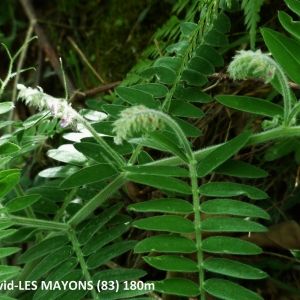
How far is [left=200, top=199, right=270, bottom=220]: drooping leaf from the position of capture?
92 cm

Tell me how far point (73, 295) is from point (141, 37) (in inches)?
43.0

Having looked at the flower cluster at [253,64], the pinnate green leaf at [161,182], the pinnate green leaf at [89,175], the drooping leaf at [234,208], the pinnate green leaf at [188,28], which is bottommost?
the drooping leaf at [234,208]

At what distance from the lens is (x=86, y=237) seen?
1.15 meters

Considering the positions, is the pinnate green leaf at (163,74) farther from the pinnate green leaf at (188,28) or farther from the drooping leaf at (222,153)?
the drooping leaf at (222,153)

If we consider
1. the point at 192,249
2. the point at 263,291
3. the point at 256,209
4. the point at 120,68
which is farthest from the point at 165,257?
the point at 120,68

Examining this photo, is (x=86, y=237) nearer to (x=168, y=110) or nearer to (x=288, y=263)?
(x=168, y=110)

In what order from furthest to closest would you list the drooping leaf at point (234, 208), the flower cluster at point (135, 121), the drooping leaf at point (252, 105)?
the drooping leaf at point (252, 105) → the drooping leaf at point (234, 208) → the flower cluster at point (135, 121)

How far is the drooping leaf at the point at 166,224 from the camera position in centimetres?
94

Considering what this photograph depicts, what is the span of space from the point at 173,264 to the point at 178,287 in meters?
0.04

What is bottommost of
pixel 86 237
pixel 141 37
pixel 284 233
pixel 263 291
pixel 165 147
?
pixel 263 291

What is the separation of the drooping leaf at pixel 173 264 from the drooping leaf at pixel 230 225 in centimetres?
8

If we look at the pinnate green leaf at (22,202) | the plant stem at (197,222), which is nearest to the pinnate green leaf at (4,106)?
the pinnate green leaf at (22,202)

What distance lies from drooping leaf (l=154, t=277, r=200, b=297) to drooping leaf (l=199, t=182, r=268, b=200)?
0.18m

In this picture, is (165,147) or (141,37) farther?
(141,37)
